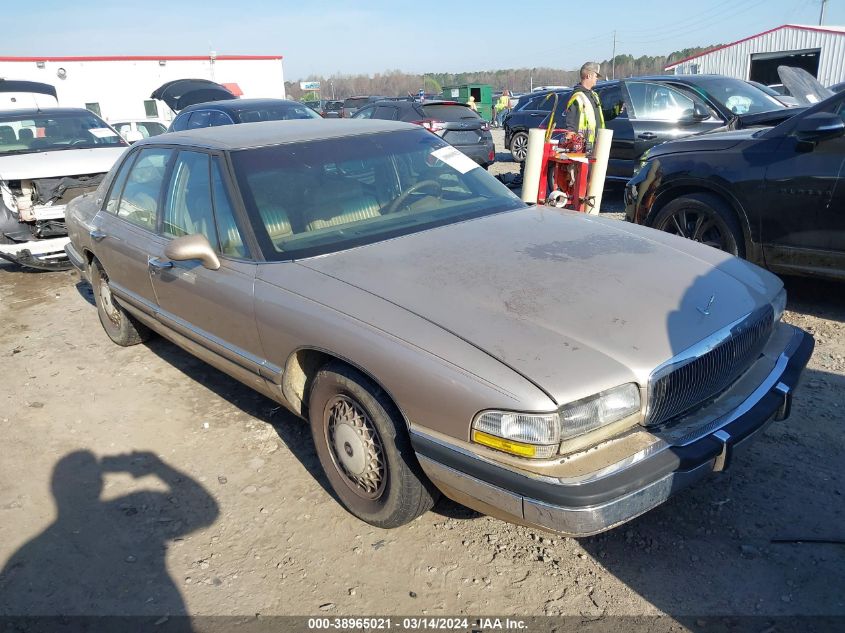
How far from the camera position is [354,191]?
3.57 m

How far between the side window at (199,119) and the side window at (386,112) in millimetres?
3318

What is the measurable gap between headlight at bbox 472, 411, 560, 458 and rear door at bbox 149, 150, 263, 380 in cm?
139

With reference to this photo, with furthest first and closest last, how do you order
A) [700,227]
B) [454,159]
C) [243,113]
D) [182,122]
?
1. [182,122]
2. [243,113]
3. [700,227]
4. [454,159]

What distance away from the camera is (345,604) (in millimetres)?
2604

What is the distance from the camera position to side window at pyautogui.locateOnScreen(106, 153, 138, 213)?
4.68m

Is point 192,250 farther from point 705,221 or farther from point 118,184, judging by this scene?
point 705,221

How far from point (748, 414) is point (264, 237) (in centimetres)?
225

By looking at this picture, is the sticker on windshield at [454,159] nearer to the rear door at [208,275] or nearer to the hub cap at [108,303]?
the rear door at [208,275]

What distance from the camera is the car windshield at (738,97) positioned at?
846 cm

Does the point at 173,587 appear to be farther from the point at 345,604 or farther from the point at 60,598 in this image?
the point at 345,604

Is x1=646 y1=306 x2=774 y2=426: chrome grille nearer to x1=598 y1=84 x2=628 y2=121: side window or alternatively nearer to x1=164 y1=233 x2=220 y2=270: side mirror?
x1=164 y1=233 x2=220 y2=270: side mirror

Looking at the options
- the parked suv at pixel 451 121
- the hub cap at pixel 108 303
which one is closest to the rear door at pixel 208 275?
the hub cap at pixel 108 303

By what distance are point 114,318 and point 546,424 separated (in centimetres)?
420

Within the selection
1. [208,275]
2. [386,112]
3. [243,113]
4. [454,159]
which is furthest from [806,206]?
[386,112]
